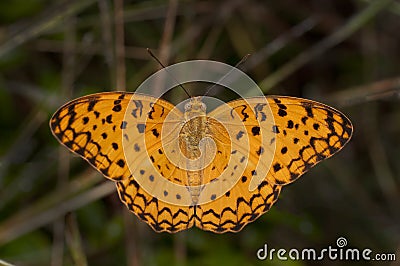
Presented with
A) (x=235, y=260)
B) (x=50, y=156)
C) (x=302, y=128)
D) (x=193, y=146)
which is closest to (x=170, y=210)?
(x=193, y=146)

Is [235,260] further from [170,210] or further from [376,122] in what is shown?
[376,122]

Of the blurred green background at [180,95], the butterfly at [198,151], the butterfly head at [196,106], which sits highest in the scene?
the blurred green background at [180,95]

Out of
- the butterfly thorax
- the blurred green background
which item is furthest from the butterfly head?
the blurred green background

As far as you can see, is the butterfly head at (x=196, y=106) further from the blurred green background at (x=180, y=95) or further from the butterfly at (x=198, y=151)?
the blurred green background at (x=180, y=95)

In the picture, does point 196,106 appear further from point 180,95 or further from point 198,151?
point 180,95

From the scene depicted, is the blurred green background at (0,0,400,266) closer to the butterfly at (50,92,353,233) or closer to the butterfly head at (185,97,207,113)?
the butterfly at (50,92,353,233)

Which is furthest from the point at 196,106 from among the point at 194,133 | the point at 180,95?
the point at 180,95

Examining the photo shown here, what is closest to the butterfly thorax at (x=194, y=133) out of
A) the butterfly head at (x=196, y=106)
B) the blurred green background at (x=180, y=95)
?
the butterfly head at (x=196, y=106)
